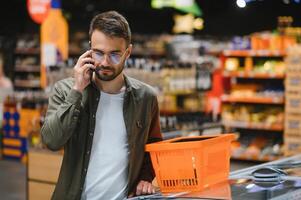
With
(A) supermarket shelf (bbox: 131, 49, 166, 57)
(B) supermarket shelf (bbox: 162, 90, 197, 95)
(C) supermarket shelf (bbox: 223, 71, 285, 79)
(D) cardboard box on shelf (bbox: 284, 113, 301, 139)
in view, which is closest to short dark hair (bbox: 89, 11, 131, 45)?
(B) supermarket shelf (bbox: 162, 90, 197, 95)

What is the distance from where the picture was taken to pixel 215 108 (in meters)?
10.6

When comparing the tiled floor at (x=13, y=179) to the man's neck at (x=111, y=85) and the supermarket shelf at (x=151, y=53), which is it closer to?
the man's neck at (x=111, y=85)

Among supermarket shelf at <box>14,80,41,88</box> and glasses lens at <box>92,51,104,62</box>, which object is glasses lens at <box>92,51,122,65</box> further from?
supermarket shelf at <box>14,80,41,88</box>

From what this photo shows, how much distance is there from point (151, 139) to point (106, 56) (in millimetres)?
569

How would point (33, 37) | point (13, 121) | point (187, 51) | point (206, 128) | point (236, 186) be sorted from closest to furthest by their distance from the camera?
point (236, 186)
point (206, 128)
point (13, 121)
point (187, 51)
point (33, 37)

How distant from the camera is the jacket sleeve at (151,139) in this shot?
280 centimetres

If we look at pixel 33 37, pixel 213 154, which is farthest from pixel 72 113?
pixel 33 37

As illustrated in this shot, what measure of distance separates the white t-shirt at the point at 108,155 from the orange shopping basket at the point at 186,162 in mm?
171

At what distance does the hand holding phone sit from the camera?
254 cm

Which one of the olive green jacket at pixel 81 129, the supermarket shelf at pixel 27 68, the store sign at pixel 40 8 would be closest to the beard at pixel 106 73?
the olive green jacket at pixel 81 129

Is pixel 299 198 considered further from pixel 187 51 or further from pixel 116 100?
pixel 187 51

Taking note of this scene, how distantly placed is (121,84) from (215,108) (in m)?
7.93

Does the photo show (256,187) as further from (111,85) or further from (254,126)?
(254,126)

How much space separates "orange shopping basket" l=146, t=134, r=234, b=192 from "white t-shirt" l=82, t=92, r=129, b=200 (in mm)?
171
